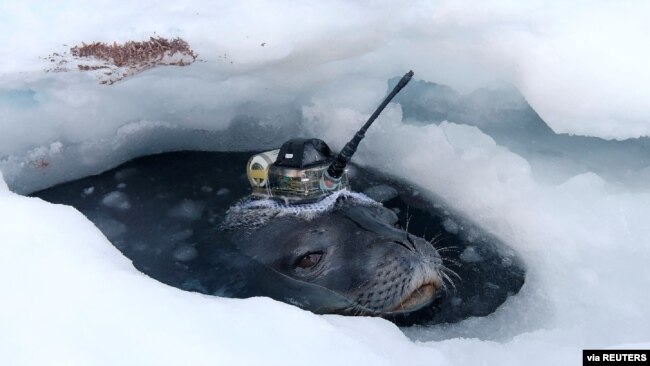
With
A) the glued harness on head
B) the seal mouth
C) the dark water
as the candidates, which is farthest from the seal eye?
the seal mouth

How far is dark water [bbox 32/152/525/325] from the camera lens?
11.8 feet

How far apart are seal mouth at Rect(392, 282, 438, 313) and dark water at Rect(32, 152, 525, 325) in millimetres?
54

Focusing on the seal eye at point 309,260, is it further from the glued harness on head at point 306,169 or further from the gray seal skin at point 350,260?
the glued harness on head at point 306,169

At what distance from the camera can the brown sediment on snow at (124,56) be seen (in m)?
3.71

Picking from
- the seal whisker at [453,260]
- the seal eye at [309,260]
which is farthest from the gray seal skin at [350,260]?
the seal whisker at [453,260]

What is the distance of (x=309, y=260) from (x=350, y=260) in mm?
259

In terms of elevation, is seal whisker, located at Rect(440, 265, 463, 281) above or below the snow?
below

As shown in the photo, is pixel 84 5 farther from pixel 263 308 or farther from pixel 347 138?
pixel 263 308

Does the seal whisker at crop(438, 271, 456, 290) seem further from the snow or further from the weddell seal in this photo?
the snow

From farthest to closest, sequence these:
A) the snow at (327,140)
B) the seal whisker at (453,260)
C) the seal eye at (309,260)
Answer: the seal whisker at (453,260) < the seal eye at (309,260) < the snow at (327,140)

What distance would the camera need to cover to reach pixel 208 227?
4.13m

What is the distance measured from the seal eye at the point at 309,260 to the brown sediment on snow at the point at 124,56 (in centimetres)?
158

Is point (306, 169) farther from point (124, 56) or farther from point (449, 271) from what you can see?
point (124, 56)

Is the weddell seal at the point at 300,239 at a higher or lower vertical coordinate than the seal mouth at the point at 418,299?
higher
